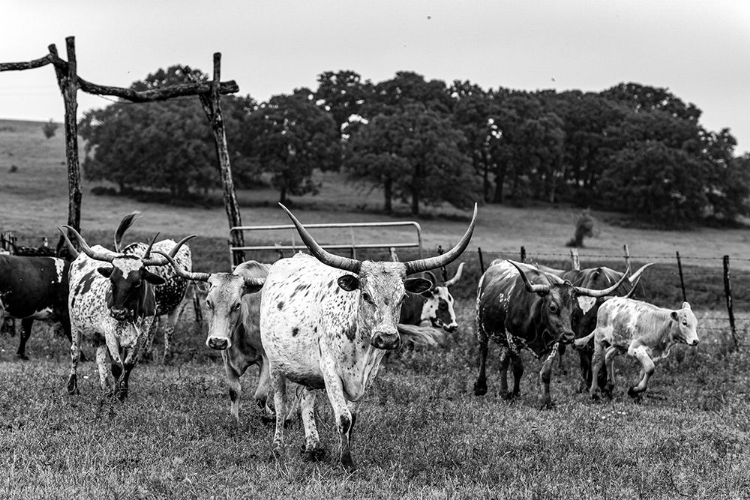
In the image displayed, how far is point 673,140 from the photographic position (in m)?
72.5

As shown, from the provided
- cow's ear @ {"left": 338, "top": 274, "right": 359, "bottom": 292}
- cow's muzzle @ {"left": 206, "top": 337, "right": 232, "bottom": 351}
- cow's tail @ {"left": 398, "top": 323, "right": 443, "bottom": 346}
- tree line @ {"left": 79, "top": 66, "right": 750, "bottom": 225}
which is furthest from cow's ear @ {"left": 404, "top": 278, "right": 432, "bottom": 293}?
tree line @ {"left": 79, "top": 66, "right": 750, "bottom": 225}

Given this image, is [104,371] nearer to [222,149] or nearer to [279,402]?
[279,402]

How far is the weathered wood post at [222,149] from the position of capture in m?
18.7

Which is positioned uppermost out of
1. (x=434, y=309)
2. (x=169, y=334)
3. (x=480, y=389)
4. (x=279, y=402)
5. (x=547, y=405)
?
(x=279, y=402)

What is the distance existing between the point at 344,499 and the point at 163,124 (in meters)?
56.3

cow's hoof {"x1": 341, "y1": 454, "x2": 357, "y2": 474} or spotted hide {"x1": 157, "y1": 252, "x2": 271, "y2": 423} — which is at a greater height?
spotted hide {"x1": 157, "y1": 252, "x2": 271, "y2": 423}

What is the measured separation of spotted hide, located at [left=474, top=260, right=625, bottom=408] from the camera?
36.3 feet

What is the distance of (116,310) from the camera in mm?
10031

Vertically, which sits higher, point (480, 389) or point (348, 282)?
point (348, 282)

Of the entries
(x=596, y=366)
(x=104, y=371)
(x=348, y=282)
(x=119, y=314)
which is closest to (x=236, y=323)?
(x=119, y=314)

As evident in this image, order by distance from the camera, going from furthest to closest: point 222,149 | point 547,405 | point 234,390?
point 222,149 → point 547,405 → point 234,390

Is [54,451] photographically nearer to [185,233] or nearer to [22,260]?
[22,260]

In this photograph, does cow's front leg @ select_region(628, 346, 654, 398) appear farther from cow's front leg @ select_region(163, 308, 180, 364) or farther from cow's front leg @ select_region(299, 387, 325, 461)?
cow's front leg @ select_region(163, 308, 180, 364)

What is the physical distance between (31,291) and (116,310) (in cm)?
540
